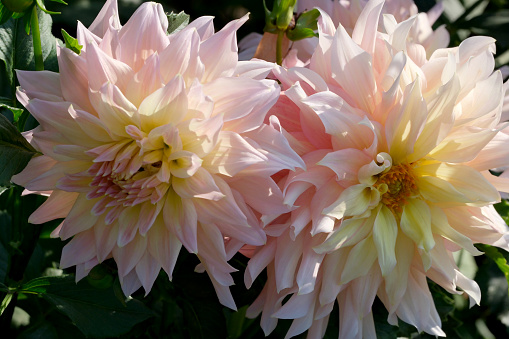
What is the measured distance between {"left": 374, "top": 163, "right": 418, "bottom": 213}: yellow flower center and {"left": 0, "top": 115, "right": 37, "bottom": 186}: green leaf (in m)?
0.37

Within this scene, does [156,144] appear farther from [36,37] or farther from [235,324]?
[235,324]

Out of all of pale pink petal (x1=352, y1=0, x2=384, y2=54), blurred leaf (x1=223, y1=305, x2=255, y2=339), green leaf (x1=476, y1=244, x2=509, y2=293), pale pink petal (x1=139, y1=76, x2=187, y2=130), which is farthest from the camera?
blurred leaf (x1=223, y1=305, x2=255, y2=339)

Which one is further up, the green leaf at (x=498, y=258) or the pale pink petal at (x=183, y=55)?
the pale pink petal at (x=183, y=55)

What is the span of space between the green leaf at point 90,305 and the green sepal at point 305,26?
1.23ft

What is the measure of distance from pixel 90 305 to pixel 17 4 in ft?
1.17

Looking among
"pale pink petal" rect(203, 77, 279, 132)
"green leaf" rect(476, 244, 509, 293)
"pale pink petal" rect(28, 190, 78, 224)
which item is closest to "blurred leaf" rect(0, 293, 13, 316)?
"pale pink petal" rect(28, 190, 78, 224)

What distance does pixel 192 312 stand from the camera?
784 millimetres

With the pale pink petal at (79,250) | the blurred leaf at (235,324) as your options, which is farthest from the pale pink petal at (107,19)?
the blurred leaf at (235,324)

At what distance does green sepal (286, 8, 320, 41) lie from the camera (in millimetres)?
729

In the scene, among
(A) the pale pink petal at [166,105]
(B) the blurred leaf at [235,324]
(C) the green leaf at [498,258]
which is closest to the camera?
(A) the pale pink petal at [166,105]

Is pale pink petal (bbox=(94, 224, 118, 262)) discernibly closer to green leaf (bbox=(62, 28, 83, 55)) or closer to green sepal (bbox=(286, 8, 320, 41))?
green leaf (bbox=(62, 28, 83, 55))

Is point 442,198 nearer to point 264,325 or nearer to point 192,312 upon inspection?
point 264,325

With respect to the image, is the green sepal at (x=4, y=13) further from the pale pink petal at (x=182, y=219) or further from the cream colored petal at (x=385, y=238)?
the cream colored petal at (x=385, y=238)

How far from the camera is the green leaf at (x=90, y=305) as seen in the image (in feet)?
2.34
